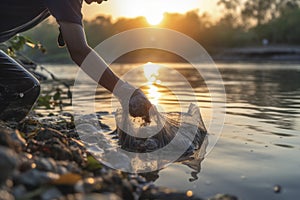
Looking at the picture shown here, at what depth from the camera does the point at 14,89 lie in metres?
3.49

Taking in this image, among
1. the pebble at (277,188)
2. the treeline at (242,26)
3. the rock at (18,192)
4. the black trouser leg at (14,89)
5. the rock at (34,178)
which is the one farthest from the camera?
the treeline at (242,26)

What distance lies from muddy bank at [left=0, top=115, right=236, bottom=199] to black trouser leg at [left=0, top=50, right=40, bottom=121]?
71 cm

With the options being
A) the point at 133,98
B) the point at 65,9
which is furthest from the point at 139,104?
the point at 65,9

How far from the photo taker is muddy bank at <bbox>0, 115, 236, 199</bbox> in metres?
1.65

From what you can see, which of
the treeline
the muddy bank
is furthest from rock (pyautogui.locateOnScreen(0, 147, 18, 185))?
the treeline

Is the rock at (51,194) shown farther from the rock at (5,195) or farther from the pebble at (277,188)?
the pebble at (277,188)

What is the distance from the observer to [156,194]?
7.76ft

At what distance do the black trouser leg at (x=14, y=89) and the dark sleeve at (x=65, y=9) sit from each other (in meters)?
0.98

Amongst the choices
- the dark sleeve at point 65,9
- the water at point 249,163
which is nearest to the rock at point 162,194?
the water at point 249,163

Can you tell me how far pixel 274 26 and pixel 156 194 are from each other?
6426 centimetres

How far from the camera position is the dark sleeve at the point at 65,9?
2.58 meters

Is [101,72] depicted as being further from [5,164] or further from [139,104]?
[5,164]

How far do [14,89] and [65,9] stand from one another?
123 cm

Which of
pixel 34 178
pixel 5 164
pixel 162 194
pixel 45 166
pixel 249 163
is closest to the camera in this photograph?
pixel 5 164
